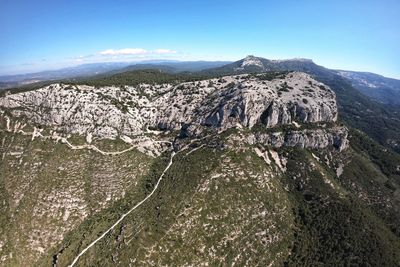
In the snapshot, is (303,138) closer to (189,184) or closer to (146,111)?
(189,184)

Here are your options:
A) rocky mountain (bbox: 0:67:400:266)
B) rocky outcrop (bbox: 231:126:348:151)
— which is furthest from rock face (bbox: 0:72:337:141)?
rocky outcrop (bbox: 231:126:348:151)

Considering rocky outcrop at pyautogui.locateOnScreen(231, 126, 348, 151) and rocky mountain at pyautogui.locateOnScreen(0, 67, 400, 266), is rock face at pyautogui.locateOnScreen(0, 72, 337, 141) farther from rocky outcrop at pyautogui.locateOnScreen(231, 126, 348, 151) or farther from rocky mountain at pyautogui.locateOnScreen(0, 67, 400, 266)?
rocky outcrop at pyautogui.locateOnScreen(231, 126, 348, 151)

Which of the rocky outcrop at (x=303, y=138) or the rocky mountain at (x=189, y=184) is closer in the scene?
the rocky mountain at (x=189, y=184)

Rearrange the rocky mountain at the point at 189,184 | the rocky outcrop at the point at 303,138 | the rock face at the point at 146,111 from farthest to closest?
the rock face at the point at 146,111
the rocky outcrop at the point at 303,138
the rocky mountain at the point at 189,184

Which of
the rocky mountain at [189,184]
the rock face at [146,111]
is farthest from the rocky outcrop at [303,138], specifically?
the rock face at [146,111]

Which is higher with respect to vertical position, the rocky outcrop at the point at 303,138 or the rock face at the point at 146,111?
the rock face at the point at 146,111

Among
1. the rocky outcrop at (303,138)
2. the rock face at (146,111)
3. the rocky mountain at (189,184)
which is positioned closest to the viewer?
the rocky mountain at (189,184)

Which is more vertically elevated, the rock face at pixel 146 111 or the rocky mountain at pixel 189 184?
the rock face at pixel 146 111

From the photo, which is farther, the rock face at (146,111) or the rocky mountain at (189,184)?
the rock face at (146,111)

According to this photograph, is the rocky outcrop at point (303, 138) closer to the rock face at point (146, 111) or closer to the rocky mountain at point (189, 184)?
the rocky mountain at point (189, 184)

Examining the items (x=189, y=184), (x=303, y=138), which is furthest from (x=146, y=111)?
(x=303, y=138)
